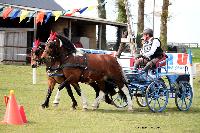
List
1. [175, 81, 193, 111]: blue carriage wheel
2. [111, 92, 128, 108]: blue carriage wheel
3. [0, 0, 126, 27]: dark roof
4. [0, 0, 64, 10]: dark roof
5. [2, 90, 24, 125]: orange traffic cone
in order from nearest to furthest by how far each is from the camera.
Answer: [2, 90, 24, 125]: orange traffic cone, [111, 92, 128, 108]: blue carriage wheel, [175, 81, 193, 111]: blue carriage wheel, [0, 0, 126, 27]: dark roof, [0, 0, 64, 10]: dark roof

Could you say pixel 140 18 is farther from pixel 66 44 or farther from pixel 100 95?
pixel 66 44

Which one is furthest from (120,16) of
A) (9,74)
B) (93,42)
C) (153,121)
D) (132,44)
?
(153,121)

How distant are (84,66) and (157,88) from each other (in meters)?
1.96

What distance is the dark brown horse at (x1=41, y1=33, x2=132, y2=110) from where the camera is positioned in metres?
13.2

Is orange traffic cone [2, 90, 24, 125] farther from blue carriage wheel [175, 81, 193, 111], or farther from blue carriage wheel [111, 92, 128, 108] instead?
blue carriage wheel [175, 81, 193, 111]

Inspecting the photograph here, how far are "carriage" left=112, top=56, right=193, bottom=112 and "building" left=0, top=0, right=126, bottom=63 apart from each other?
55.0ft

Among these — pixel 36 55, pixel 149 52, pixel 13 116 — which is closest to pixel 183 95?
pixel 149 52

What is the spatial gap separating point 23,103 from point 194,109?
4680 millimetres

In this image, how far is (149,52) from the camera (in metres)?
13.7

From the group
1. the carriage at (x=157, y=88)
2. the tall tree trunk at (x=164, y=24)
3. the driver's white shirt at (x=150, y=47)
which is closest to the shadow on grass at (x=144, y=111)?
the carriage at (x=157, y=88)

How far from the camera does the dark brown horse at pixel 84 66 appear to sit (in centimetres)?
1320

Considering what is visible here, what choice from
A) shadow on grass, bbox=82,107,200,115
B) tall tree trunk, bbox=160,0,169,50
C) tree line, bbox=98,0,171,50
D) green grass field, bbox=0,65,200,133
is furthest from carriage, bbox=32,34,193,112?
tree line, bbox=98,0,171,50

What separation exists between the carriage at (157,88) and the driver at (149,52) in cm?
18

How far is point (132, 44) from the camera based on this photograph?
27.5 metres
